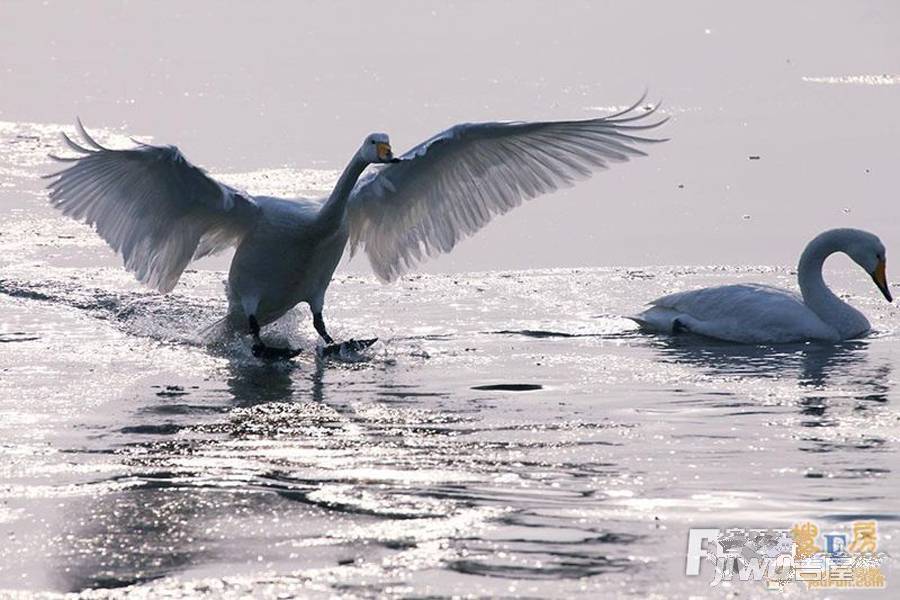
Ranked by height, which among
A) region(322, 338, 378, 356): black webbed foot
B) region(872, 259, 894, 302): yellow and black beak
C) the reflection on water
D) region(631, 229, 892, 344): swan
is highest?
region(872, 259, 894, 302): yellow and black beak

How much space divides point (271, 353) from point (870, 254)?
380 centimetres

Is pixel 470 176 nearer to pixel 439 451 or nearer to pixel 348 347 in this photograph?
pixel 348 347

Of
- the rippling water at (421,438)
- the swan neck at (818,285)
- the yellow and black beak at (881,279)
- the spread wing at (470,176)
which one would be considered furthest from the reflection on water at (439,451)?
the yellow and black beak at (881,279)

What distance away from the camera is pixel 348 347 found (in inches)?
428

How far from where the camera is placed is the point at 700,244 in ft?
45.5

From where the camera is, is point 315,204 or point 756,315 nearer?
point 756,315

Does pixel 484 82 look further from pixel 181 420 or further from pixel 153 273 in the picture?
pixel 181 420

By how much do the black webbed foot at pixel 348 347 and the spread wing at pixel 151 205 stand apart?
915mm

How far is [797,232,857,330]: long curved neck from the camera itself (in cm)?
1155

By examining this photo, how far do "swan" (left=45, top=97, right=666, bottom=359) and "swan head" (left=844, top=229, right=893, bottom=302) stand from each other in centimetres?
164

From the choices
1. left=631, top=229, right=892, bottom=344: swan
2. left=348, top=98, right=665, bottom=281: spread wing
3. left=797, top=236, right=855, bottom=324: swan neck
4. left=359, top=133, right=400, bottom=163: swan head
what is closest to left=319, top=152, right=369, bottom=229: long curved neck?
left=359, top=133, right=400, bottom=163: swan head

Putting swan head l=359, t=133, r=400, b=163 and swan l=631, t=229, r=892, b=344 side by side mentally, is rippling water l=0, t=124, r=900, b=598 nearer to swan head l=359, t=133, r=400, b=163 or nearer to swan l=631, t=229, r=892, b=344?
swan l=631, t=229, r=892, b=344

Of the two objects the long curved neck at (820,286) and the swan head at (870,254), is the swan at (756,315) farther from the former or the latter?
the swan head at (870,254)

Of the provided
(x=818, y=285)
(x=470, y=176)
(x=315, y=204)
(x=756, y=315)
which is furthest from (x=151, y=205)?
(x=818, y=285)
